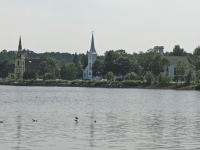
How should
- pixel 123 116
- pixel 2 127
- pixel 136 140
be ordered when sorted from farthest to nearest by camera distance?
1. pixel 123 116
2. pixel 2 127
3. pixel 136 140

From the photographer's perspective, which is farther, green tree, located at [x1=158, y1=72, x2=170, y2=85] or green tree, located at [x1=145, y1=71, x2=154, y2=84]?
green tree, located at [x1=145, y1=71, x2=154, y2=84]

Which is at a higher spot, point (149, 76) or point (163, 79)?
point (149, 76)

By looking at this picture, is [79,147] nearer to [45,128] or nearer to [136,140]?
[136,140]

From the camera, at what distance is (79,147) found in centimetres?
3709

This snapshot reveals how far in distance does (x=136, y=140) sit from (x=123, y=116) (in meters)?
20.9

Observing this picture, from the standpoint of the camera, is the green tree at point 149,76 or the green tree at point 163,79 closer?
the green tree at point 163,79

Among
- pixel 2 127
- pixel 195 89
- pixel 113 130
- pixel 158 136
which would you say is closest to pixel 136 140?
pixel 158 136

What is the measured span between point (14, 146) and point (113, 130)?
1162 centimetres

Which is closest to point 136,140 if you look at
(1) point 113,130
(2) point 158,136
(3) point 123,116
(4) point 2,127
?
A: (2) point 158,136

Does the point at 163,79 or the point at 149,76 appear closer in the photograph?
the point at 163,79

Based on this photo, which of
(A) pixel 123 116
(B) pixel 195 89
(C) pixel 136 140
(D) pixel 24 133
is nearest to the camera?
(C) pixel 136 140

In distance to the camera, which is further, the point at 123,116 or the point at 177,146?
the point at 123,116

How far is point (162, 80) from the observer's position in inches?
7293

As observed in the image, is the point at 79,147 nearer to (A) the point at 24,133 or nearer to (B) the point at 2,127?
(A) the point at 24,133
